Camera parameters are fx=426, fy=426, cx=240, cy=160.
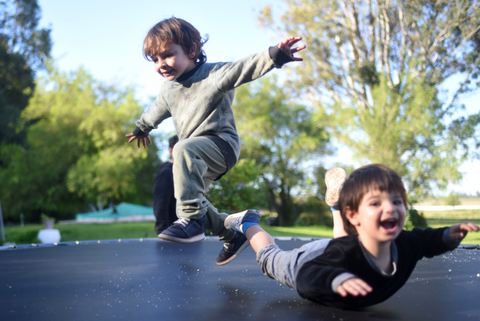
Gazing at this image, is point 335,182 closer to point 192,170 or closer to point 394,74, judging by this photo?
point 192,170

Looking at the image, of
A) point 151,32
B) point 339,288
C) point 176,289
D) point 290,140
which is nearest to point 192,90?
point 151,32

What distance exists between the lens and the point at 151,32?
1.64 meters

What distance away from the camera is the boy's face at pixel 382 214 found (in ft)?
3.23

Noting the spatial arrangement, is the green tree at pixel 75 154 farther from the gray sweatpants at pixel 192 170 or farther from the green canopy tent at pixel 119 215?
the gray sweatpants at pixel 192 170

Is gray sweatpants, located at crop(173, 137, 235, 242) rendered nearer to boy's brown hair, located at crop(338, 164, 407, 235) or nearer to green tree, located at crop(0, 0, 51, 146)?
boy's brown hair, located at crop(338, 164, 407, 235)

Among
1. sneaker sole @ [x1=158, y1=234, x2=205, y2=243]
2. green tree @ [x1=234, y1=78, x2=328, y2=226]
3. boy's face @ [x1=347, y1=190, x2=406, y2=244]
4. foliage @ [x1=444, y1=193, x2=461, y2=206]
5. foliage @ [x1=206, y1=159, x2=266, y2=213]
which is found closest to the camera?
boy's face @ [x1=347, y1=190, x2=406, y2=244]

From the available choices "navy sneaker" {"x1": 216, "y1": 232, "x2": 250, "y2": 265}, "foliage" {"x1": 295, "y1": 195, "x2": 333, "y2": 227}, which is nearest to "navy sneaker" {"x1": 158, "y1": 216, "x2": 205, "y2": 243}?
"navy sneaker" {"x1": 216, "y1": 232, "x2": 250, "y2": 265}

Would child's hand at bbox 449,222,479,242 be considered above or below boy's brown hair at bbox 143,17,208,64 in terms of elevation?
below

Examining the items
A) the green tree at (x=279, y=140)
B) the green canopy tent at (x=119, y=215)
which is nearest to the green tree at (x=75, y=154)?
the green canopy tent at (x=119, y=215)

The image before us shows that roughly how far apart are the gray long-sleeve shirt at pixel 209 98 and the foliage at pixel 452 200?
862 cm

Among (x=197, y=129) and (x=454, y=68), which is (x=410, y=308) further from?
(x=454, y=68)

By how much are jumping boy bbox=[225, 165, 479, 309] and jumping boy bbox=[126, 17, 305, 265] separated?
1.62 ft

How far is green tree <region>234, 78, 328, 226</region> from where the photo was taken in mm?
14688

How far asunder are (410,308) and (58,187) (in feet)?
55.3
